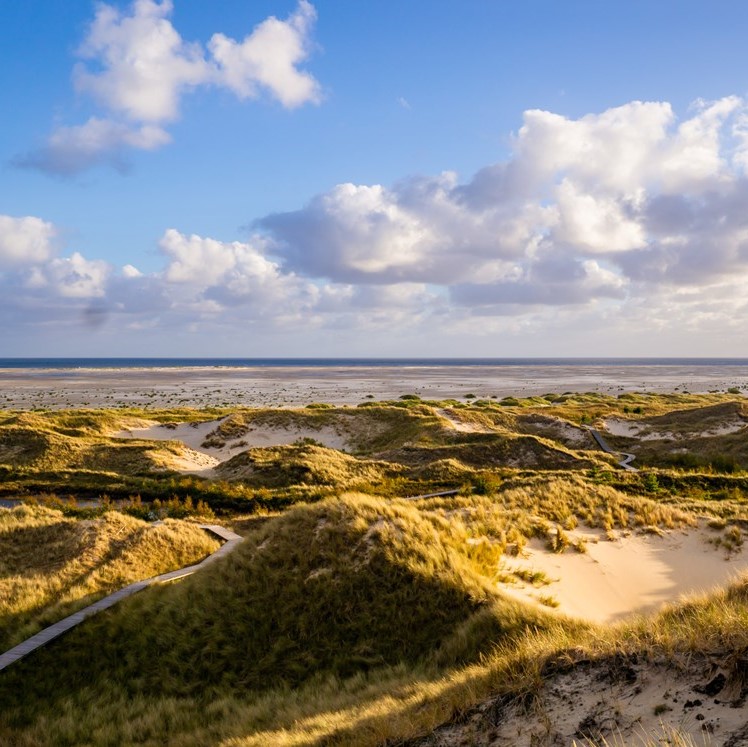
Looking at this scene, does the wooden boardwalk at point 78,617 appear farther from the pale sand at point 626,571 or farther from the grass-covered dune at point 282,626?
the pale sand at point 626,571

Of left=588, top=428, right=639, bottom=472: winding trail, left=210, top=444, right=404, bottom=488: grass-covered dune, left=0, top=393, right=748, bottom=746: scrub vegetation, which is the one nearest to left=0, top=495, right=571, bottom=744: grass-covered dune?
left=0, top=393, right=748, bottom=746: scrub vegetation

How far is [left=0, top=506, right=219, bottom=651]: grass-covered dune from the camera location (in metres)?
14.6

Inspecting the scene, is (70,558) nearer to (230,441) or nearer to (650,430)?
(230,441)

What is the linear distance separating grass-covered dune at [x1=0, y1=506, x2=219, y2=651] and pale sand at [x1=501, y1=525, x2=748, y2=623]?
38.2 feet

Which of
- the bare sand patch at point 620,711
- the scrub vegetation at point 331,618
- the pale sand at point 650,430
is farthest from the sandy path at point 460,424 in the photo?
the bare sand patch at point 620,711

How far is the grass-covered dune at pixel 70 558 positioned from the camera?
1459 centimetres

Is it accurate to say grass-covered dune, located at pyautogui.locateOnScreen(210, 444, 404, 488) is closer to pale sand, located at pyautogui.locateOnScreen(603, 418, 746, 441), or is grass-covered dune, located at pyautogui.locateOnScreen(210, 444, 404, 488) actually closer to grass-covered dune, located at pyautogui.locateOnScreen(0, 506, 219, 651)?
grass-covered dune, located at pyautogui.locateOnScreen(0, 506, 219, 651)

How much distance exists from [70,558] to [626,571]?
18.1 metres

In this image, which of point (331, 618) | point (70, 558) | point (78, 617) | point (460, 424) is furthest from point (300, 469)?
point (460, 424)

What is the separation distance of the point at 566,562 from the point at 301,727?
1078 cm

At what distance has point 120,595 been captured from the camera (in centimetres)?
1491

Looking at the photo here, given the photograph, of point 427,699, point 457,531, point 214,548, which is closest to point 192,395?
point 214,548

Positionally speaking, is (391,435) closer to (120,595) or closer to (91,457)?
(91,457)

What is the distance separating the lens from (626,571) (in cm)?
1641
